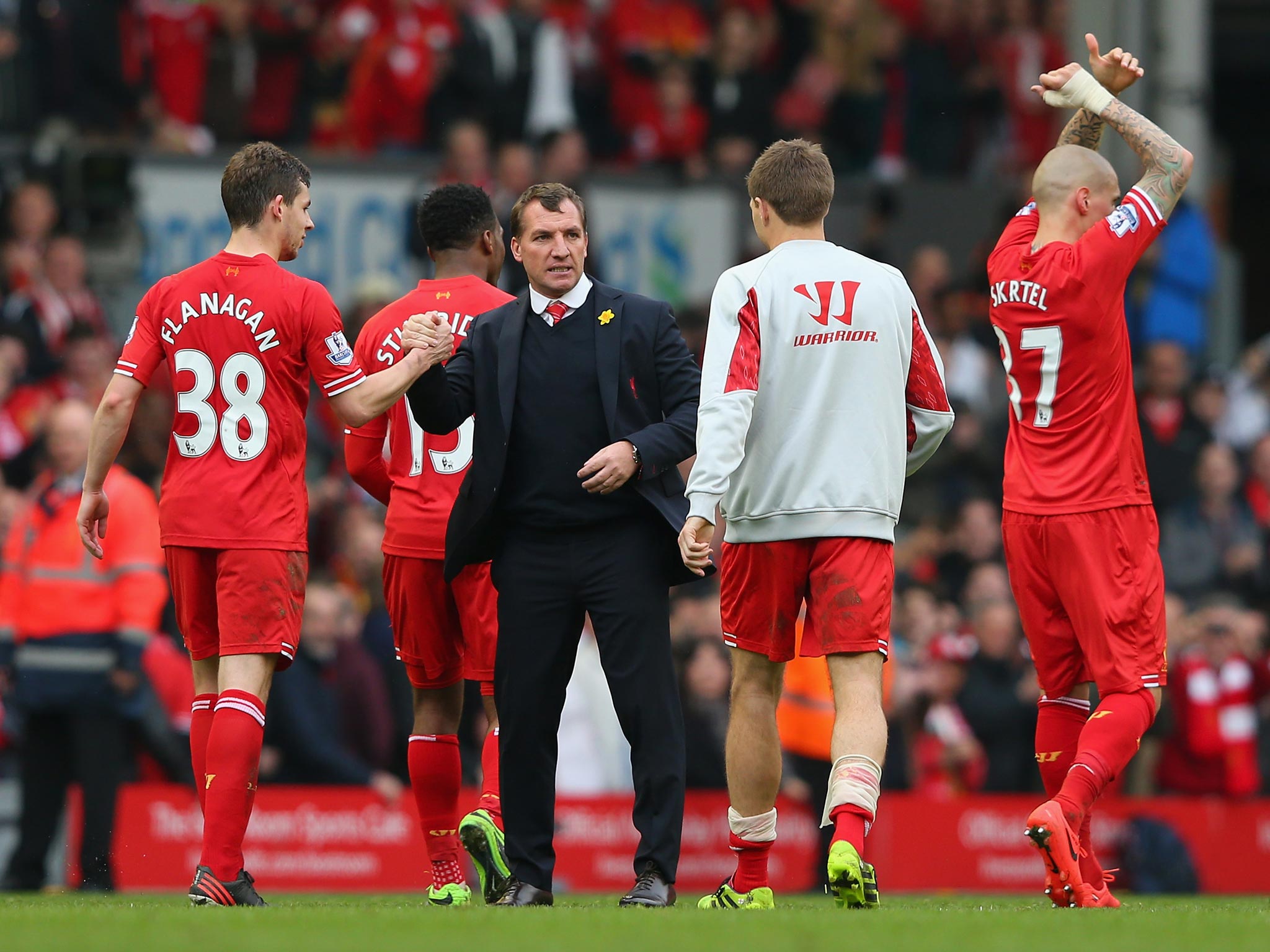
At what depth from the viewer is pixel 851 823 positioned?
6.97m

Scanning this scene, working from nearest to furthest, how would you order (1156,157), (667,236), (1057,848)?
(1057,848), (1156,157), (667,236)

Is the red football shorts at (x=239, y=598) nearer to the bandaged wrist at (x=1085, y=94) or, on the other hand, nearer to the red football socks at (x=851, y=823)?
the red football socks at (x=851, y=823)

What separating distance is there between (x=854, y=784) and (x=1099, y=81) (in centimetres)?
319

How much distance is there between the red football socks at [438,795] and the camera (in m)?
8.20

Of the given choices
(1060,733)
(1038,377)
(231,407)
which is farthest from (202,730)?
(1038,377)

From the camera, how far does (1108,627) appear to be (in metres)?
7.67

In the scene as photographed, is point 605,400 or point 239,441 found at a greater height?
point 605,400

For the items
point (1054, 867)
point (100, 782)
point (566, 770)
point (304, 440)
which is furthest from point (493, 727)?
point (566, 770)

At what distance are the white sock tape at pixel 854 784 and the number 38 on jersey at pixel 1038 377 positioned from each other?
5.41 ft

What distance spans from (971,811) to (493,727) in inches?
223

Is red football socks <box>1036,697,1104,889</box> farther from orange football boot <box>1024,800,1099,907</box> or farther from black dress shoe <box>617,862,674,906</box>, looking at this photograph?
black dress shoe <box>617,862,674,906</box>

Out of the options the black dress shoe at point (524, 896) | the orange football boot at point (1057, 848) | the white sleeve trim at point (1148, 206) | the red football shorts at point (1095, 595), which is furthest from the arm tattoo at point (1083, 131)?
the black dress shoe at point (524, 896)

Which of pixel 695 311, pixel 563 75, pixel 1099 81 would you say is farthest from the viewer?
pixel 563 75

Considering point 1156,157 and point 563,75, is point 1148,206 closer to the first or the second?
point 1156,157
